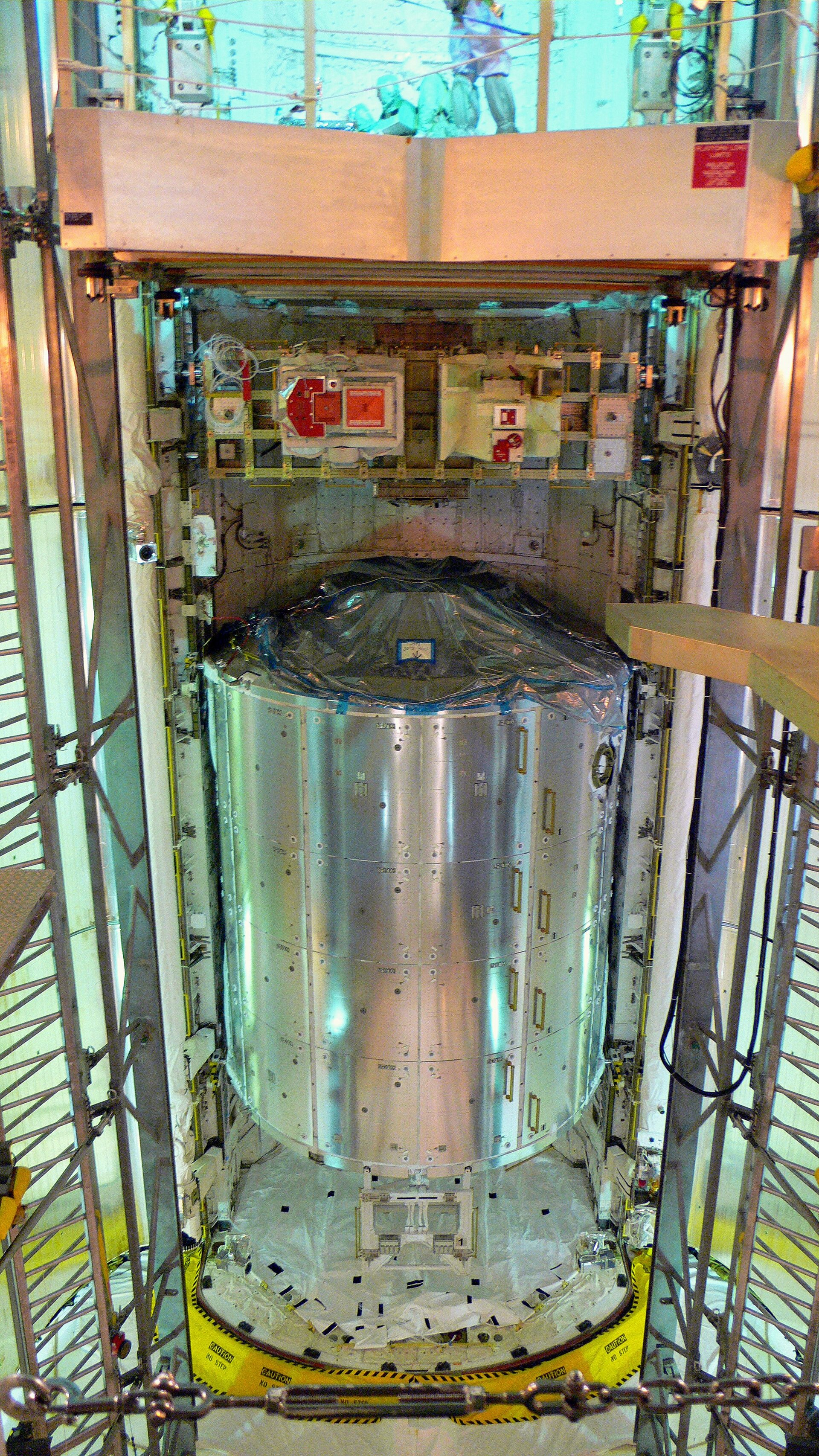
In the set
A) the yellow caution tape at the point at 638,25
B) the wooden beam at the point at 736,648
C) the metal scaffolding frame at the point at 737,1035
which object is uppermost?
the yellow caution tape at the point at 638,25

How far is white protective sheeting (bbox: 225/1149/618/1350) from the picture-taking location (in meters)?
10.5

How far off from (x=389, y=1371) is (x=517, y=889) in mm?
4774

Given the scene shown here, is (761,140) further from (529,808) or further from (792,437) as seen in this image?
(529,808)

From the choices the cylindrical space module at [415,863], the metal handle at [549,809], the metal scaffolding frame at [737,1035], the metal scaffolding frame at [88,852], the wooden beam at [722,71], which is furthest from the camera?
the metal handle at [549,809]

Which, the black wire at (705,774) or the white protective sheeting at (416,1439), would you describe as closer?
the black wire at (705,774)

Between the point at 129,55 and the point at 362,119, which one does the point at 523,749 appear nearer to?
the point at 362,119

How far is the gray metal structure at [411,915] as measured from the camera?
897 cm

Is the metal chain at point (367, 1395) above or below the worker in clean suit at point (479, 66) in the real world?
below

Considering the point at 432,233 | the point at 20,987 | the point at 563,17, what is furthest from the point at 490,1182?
the point at 563,17

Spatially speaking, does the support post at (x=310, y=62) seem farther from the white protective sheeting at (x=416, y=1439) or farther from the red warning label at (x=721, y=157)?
the white protective sheeting at (x=416, y=1439)

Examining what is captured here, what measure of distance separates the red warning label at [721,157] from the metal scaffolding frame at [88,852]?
4.20 meters

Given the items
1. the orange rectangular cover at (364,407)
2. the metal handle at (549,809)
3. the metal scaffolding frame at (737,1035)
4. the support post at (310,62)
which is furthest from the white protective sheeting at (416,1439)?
the support post at (310,62)

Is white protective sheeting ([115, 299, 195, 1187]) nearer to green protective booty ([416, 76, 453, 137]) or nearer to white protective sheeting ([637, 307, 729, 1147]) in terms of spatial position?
green protective booty ([416, 76, 453, 137])

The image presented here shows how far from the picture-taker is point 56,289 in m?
7.13
